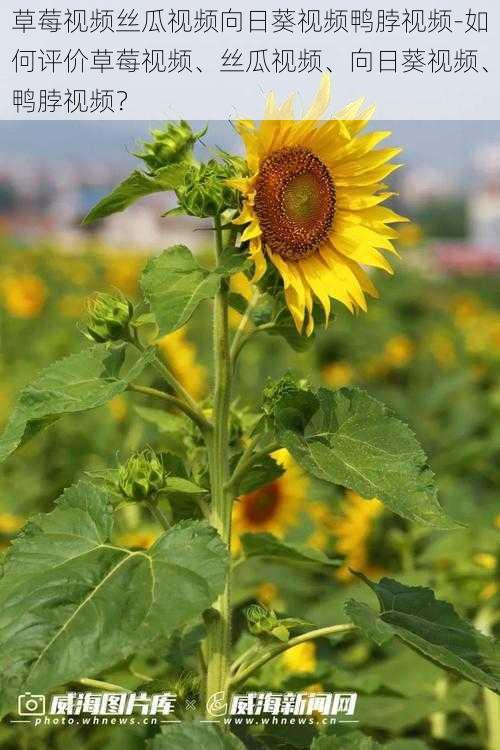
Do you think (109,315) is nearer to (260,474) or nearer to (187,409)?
(187,409)

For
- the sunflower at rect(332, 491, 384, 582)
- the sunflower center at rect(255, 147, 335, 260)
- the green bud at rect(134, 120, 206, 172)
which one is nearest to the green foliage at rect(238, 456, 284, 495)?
the sunflower center at rect(255, 147, 335, 260)

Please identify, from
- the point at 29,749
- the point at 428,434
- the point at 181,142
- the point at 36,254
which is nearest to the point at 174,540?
the point at 181,142

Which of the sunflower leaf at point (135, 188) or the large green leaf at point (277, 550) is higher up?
the sunflower leaf at point (135, 188)

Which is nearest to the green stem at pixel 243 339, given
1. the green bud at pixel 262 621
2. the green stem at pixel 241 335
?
the green stem at pixel 241 335

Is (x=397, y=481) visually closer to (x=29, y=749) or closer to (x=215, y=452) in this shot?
(x=215, y=452)

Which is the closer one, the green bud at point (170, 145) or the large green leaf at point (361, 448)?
the large green leaf at point (361, 448)

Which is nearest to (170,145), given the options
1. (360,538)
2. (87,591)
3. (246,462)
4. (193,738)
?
(246,462)
